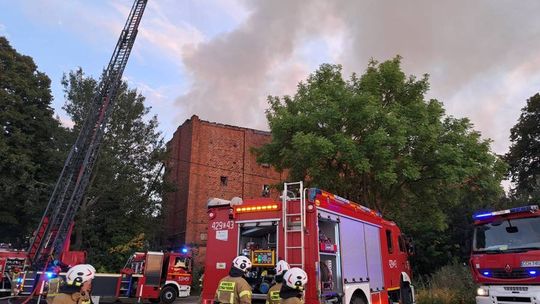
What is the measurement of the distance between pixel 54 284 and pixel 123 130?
71.7 ft

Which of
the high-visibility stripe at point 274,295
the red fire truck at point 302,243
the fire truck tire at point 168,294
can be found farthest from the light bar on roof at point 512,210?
the fire truck tire at point 168,294

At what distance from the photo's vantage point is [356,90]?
16.3 meters

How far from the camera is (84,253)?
19938 mm

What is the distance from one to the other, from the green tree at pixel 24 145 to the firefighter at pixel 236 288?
21850 millimetres

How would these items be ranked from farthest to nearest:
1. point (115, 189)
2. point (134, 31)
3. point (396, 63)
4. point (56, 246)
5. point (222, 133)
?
1. point (222, 133)
2. point (115, 189)
3. point (134, 31)
4. point (56, 246)
5. point (396, 63)

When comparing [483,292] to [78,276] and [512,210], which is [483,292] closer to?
[512,210]

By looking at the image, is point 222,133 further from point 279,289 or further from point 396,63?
point 279,289

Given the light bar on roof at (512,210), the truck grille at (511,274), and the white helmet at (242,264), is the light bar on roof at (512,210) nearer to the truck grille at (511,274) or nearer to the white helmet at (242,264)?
the truck grille at (511,274)

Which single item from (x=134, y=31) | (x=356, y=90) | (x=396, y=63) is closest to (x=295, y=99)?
(x=356, y=90)

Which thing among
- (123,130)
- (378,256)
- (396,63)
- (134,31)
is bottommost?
(378,256)

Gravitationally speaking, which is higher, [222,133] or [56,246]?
[222,133]

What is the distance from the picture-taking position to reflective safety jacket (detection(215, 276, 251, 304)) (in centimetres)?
592

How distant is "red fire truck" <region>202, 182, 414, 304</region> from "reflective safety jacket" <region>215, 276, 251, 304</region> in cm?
231

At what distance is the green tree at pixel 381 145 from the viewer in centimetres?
1405
